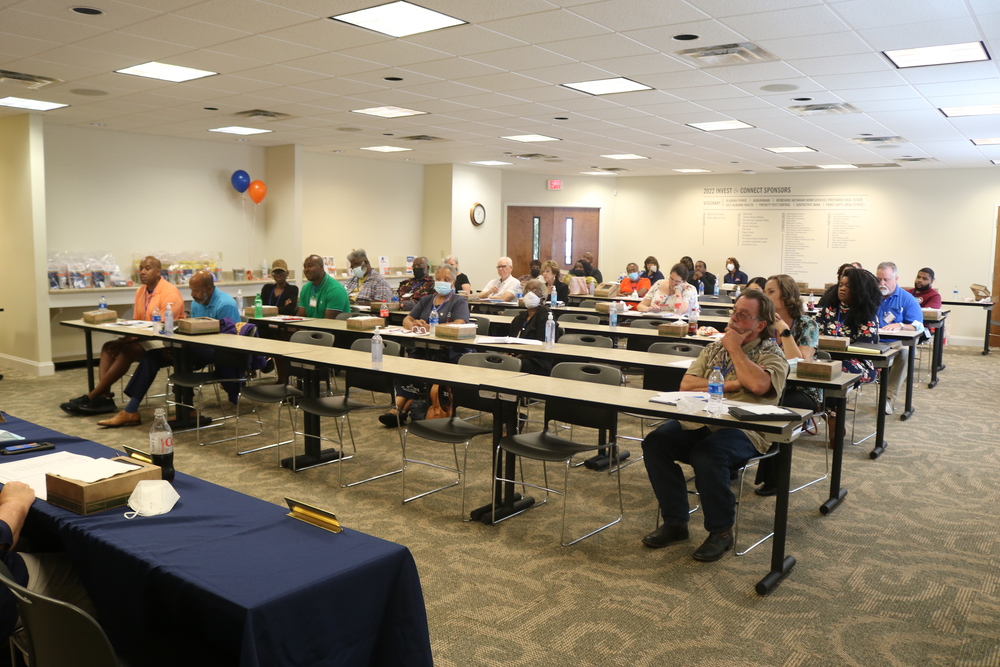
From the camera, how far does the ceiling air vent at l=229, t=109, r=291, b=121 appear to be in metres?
8.38

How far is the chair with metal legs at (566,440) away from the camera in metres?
4.00

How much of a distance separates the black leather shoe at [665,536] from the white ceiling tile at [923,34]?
11.3 ft

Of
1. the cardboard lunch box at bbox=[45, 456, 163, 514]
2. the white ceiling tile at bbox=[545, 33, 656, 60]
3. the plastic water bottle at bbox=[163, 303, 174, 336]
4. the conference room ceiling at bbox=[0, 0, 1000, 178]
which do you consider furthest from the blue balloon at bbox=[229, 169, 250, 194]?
the cardboard lunch box at bbox=[45, 456, 163, 514]

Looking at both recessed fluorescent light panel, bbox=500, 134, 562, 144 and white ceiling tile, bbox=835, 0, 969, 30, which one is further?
recessed fluorescent light panel, bbox=500, 134, 562, 144

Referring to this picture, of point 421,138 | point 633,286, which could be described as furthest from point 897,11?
point 633,286

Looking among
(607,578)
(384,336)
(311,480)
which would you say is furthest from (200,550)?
(384,336)

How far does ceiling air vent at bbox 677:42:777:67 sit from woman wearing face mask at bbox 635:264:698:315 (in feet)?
10.8

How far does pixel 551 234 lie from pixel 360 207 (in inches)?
191

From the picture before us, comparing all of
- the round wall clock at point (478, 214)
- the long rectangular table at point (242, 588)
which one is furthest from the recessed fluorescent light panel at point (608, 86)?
the round wall clock at point (478, 214)

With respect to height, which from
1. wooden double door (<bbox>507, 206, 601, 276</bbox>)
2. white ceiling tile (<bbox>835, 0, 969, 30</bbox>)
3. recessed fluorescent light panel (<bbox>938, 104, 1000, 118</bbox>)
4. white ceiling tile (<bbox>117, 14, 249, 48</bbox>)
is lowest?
wooden double door (<bbox>507, 206, 601, 276</bbox>)

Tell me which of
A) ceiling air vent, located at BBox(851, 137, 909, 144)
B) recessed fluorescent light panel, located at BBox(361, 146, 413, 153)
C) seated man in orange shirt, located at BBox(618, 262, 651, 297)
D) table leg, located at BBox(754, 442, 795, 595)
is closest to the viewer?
table leg, located at BBox(754, 442, 795, 595)

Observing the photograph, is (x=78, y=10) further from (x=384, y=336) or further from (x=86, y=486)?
(x=86, y=486)

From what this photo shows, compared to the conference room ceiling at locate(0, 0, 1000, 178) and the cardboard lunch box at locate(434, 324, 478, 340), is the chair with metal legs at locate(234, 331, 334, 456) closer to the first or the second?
the cardboard lunch box at locate(434, 324, 478, 340)

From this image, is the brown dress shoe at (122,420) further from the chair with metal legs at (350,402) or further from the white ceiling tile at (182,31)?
the white ceiling tile at (182,31)
